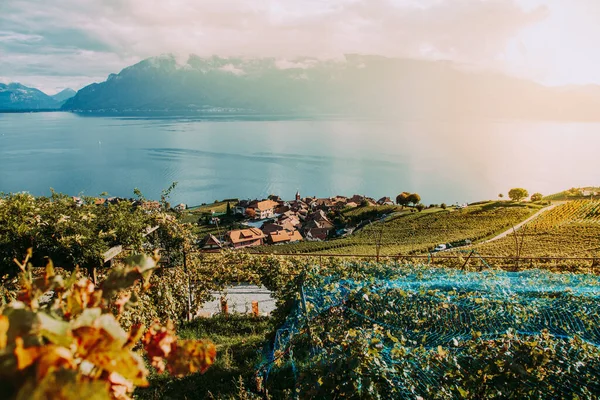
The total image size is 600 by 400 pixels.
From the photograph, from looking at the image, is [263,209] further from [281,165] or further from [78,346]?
[78,346]

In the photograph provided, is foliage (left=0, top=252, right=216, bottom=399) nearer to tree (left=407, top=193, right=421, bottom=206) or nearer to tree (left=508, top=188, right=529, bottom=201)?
tree (left=508, top=188, right=529, bottom=201)

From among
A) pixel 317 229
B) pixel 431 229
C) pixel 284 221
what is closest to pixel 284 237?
pixel 317 229

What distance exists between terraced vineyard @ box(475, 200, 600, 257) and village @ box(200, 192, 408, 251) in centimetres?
2095

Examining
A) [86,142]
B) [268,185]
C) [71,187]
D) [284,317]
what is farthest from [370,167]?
[284,317]

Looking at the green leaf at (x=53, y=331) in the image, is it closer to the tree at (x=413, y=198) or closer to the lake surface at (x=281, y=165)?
the tree at (x=413, y=198)

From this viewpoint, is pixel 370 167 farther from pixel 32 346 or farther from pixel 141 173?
pixel 32 346

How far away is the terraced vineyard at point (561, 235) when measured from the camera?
2331 cm

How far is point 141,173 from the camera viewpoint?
7994cm

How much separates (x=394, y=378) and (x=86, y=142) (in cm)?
13678

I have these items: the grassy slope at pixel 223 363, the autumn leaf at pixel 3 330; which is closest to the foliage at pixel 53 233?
the grassy slope at pixel 223 363

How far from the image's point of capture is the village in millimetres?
48750

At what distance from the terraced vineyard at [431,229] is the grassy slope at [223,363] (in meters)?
25.0

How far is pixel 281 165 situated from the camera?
9956cm

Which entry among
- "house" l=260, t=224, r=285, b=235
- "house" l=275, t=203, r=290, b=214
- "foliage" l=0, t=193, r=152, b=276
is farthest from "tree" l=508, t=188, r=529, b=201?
"foliage" l=0, t=193, r=152, b=276
